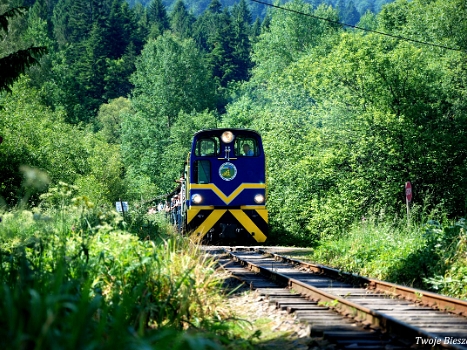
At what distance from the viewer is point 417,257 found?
12.2 m

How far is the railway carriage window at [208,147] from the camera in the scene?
20.8 metres

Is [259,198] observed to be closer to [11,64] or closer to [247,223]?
[247,223]

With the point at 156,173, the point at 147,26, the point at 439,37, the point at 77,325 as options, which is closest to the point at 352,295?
the point at 77,325

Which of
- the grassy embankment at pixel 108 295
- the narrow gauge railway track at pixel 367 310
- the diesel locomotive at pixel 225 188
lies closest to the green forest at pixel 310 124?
the grassy embankment at pixel 108 295

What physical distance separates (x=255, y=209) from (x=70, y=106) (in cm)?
6182

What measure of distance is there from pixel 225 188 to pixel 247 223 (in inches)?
47.6

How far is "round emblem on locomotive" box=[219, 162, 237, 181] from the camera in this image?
2059cm

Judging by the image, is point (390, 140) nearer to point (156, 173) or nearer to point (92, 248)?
point (92, 248)

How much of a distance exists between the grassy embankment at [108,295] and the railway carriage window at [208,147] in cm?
1085

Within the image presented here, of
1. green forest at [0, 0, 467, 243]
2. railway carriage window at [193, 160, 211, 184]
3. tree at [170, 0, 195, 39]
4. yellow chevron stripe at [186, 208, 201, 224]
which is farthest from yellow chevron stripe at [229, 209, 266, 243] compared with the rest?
tree at [170, 0, 195, 39]

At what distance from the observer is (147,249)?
855cm

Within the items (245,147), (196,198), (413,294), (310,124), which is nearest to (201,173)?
(196,198)

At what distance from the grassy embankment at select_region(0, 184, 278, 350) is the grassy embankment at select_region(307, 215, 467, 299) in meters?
4.02

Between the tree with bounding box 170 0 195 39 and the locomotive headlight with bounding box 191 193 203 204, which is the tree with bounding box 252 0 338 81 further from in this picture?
the tree with bounding box 170 0 195 39
